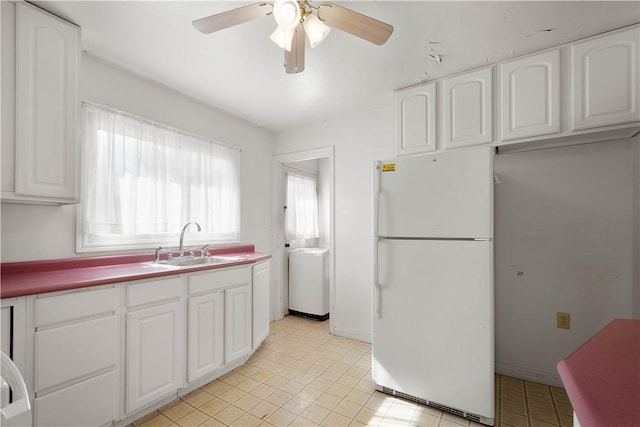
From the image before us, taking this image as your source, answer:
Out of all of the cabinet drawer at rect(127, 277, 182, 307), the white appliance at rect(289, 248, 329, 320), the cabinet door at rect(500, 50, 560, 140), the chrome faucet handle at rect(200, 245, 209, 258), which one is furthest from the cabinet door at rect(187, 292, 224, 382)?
the cabinet door at rect(500, 50, 560, 140)

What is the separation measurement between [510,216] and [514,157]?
0.48 m

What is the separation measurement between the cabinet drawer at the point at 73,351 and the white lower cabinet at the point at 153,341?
105 millimetres

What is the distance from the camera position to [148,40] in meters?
1.87

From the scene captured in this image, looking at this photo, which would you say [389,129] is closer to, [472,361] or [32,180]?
[472,361]

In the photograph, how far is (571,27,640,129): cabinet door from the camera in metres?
1.66

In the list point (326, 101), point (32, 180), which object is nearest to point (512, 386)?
point (326, 101)

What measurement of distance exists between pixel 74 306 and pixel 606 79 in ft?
10.6

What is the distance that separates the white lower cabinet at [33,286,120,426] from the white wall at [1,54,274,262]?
2.02 ft

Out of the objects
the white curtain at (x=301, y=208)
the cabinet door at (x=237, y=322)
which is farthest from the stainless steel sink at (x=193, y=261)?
the white curtain at (x=301, y=208)

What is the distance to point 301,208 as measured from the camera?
4.20 m

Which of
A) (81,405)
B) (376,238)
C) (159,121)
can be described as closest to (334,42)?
(376,238)

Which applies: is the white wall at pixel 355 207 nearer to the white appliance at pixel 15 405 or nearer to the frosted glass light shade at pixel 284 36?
the frosted glass light shade at pixel 284 36

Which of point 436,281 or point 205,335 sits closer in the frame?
point 436,281

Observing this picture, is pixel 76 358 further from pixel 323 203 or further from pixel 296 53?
pixel 323 203
